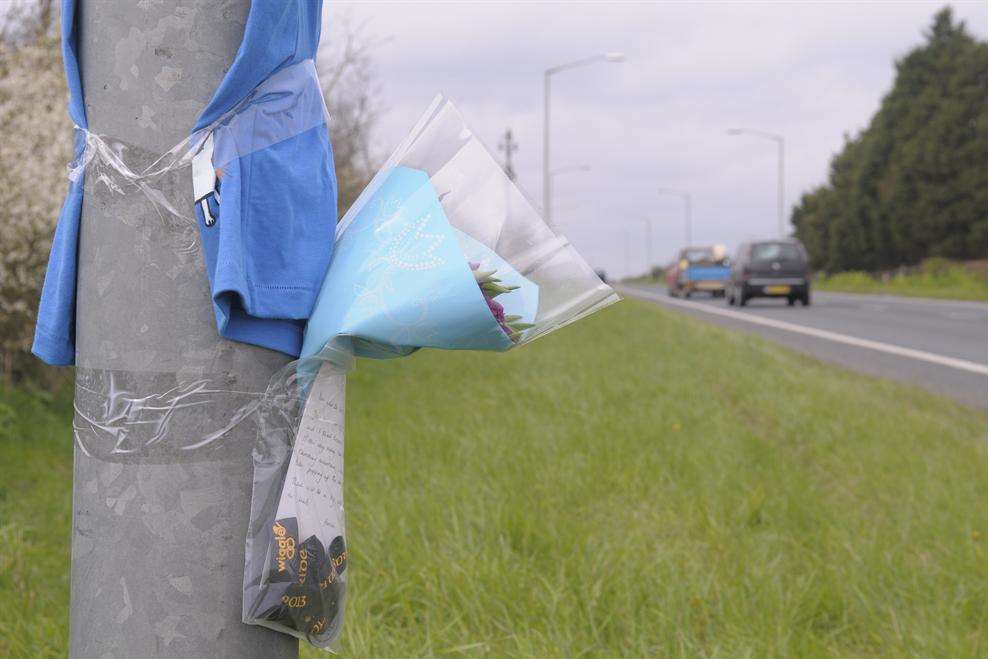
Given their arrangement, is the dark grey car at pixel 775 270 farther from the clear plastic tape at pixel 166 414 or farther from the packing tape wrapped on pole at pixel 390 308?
the clear plastic tape at pixel 166 414

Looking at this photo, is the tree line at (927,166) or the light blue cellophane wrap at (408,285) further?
the tree line at (927,166)

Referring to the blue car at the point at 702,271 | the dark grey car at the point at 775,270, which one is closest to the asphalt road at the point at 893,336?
the dark grey car at the point at 775,270

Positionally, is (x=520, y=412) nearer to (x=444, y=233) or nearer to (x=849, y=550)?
(x=849, y=550)

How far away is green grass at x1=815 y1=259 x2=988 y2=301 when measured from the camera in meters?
30.0

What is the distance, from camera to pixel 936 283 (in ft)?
122

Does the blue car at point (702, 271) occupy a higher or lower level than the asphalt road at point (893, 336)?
higher

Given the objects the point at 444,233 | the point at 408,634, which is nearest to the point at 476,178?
the point at 444,233

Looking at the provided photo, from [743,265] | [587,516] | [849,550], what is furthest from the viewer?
[743,265]

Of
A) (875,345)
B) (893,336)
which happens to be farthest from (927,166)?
(875,345)

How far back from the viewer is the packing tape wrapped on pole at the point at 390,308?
→ 4.23 ft

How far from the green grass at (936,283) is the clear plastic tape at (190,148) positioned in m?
28.7

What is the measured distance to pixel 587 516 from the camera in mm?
4020

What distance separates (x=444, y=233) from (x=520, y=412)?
488cm

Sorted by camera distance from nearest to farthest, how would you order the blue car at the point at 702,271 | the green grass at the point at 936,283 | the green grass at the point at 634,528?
the green grass at the point at 634,528, the green grass at the point at 936,283, the blue car at the point at 702,271
